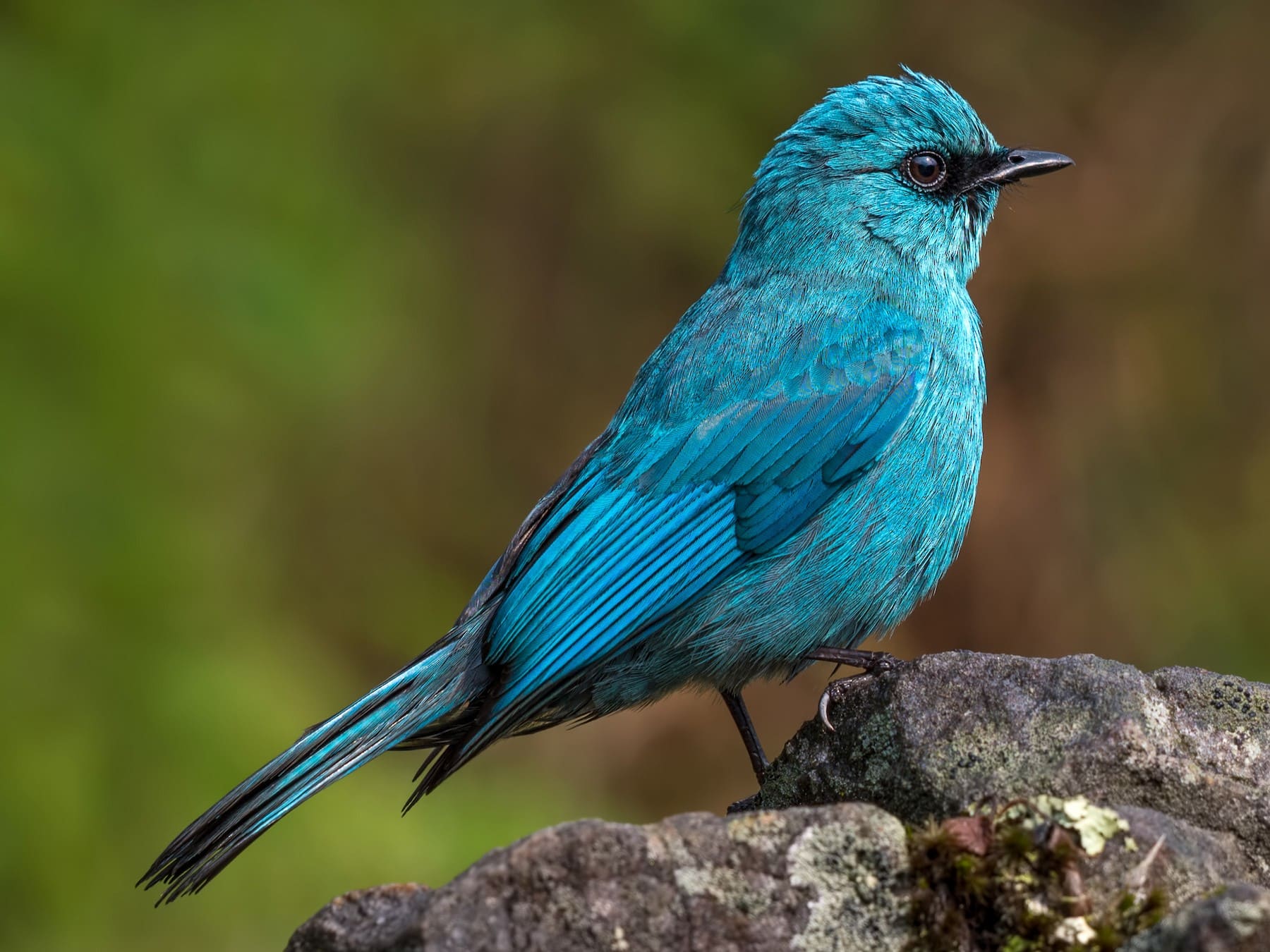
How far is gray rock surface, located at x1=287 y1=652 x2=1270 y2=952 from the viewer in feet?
8.91

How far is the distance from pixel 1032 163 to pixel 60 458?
12.7ft

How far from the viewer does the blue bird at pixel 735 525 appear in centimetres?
448

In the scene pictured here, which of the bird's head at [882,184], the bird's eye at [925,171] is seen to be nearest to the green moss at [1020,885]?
the bird's head at [882,184]

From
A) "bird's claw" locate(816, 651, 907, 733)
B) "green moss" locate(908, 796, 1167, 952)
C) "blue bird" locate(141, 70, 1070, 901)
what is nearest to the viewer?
"green moss" locate(908, 796, 1167, 952)

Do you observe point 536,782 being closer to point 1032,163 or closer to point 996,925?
point 1032,163

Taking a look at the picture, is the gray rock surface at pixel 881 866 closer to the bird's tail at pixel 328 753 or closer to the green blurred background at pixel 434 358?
the bird's tail at pixel 328 753

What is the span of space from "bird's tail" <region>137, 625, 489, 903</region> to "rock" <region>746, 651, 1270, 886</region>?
1.36 meters

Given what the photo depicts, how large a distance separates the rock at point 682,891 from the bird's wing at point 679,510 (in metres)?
1.63

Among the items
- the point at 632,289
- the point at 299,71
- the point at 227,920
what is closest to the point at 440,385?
the point at 632,289

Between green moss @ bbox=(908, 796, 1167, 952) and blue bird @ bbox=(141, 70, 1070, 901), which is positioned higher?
blue bird @ bbox=(141, 70, 1070, 901)

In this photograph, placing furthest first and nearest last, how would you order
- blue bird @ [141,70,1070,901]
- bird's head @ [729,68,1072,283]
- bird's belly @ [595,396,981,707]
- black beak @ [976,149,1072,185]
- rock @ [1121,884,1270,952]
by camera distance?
black beak @ [976,149,1072,185], bird's head @ [729,68,1072,283], bird's belly @ [595,396,981,707], blue bird @ [141,70,1070,901], rock @ [1121,884,1270,952]

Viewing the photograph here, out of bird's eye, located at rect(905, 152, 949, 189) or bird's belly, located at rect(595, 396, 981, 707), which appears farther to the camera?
bird's eye, located at rect(905, 152, 949, 189)

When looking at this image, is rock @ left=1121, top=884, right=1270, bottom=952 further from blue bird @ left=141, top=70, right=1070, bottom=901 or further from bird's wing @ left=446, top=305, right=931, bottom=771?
bird's wing @ left=446, top=305, right=931, bottom=771

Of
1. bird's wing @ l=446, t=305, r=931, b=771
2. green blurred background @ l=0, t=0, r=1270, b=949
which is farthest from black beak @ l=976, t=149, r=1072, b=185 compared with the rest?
green blurred background @ l=0, t=0, r=1270, b=949
